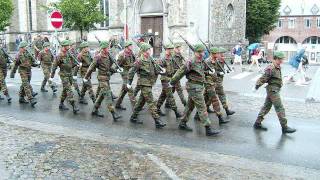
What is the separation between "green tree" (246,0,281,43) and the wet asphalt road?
31.2 meters

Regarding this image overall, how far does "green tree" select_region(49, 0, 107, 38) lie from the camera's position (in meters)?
24.1

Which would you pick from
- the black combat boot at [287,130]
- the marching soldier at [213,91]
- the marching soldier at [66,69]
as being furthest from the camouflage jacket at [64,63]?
the black combat boot at [287,130]

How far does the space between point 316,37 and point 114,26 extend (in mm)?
55095

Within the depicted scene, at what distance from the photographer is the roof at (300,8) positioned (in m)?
73.9

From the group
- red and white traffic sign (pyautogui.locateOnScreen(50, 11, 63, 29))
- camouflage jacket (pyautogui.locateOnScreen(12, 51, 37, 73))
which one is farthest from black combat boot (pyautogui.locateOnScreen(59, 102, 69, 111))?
red and white traffic sign (pyautogui.locateOnScreen(50, 11, 63, 29))

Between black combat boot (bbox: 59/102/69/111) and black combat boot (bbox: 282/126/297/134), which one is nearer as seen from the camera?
black combat boot (bbox: 282/126/297/134)

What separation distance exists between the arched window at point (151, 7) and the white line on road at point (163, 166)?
20439 millimetres

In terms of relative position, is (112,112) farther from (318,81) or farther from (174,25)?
(174,25)

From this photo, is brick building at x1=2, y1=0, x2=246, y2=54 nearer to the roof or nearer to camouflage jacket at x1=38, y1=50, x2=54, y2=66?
camouflage jacket at x1=38, y1=50, x2=54, y2=66

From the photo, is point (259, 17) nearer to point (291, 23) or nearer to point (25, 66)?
point (25, 66)

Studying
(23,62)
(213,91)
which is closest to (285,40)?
(23,62)

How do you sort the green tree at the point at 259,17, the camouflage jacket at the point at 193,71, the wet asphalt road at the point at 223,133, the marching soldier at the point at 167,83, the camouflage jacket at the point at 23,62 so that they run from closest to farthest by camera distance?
the wet asphalt road at the point at 223,133 < the camouflage jacket at the point at 193,71 < the marching soldier at the point at 167,83 < the camouflage jacket at the point at 23,62 < the green tree at the point at 259,17

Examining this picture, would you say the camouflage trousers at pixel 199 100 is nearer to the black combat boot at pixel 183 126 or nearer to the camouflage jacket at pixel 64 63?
the black combat boot at pixel 183 126

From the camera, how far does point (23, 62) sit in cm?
1262
